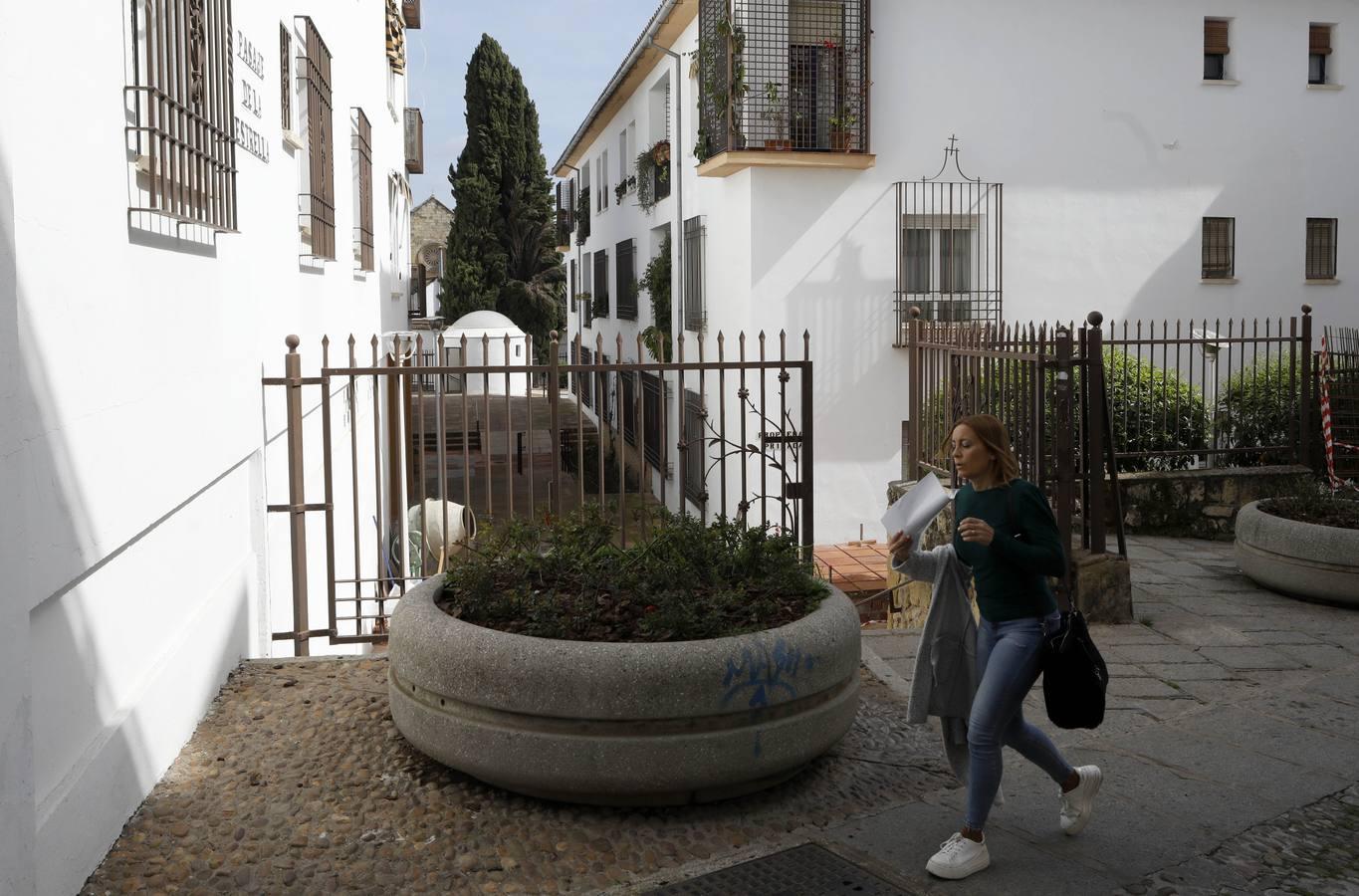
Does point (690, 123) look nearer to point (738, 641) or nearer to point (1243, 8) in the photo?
point (1243, 8)

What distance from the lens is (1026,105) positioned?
17.3 meters

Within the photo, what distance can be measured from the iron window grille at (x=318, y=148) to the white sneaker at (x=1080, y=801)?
22.1 ft

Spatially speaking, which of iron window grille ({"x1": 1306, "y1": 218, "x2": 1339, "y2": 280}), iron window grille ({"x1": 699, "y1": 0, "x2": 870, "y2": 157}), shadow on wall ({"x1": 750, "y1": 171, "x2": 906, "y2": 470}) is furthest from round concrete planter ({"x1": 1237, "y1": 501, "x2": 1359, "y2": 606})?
iron window grille ({"x1": 1306, "y1": 218, "x2": 1339, "y2": 280})

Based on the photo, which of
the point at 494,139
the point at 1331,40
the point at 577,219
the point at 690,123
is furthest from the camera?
the point at 494,139

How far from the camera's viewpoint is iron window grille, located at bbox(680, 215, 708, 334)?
64.7 ft

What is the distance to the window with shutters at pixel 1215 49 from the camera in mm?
18031

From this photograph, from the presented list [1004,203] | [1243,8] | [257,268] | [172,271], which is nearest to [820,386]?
[1004,203]

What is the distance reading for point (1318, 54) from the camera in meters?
18.7

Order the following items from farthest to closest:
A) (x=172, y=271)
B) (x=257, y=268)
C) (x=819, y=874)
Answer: (x=257, y=268) → (x=172, y=271) → (x=819, y=874)

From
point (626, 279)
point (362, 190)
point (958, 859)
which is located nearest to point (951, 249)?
point (362, 190)

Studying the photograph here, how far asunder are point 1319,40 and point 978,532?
58.1 ft

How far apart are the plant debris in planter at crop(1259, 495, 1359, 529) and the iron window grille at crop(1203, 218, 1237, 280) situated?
32.6 ft

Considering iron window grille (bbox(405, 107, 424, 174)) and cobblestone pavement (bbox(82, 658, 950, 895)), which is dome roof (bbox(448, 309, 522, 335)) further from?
cobblestone pavement (bbox(82, 658, 950, 895))

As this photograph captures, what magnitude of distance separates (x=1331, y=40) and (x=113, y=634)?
1913 centimetres
